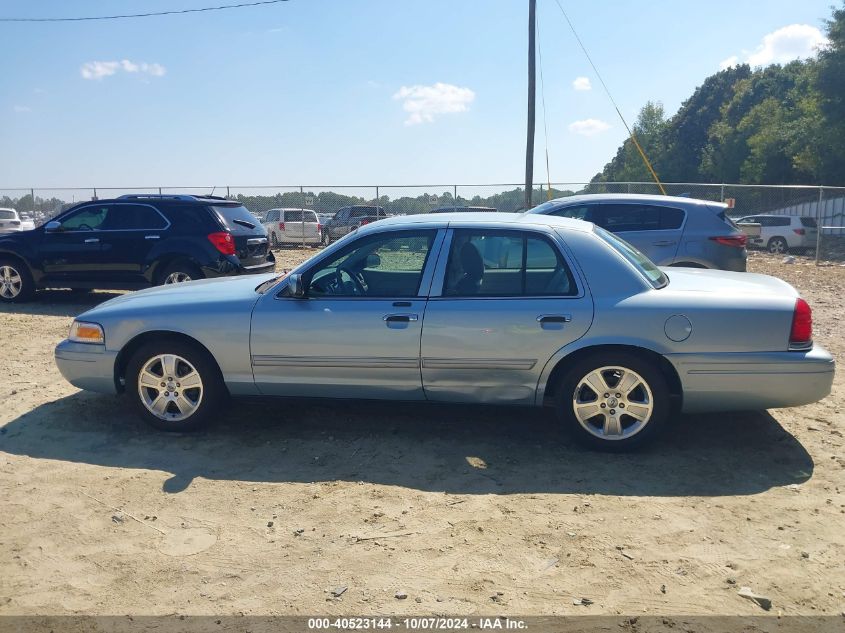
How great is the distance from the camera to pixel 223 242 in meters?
10.4

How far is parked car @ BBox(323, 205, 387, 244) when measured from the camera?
24.5 m

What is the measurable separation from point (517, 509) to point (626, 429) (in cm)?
111

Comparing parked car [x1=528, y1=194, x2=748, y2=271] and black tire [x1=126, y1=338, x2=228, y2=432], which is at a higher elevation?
parked car [x1=528, y1=194, x2=748, y2=271]

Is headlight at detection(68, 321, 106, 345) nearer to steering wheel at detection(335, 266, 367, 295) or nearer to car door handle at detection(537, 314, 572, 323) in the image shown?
steering wheel at detection(335, 266, 367, 295)

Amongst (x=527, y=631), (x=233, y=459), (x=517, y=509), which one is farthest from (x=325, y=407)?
(x=527, y=631)

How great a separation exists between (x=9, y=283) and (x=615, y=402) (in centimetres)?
996

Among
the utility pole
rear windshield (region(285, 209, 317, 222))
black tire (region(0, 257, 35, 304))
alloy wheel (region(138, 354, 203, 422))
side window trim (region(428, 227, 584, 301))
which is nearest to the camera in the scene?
side window trim (region(428, 227, 584, 301))

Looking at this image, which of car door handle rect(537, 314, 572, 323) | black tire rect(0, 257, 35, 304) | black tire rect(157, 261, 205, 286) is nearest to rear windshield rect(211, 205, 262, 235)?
black tire rect(157, 261, 205, 286)

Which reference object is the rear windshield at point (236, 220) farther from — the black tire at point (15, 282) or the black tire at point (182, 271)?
the black tire at point (15, 282)

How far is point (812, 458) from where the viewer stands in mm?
4703

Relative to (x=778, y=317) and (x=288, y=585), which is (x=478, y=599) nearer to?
(x=288, y=585)

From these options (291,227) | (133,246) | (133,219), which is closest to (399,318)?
(133,246)

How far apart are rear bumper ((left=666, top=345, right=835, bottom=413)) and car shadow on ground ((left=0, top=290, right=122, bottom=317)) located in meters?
8.73

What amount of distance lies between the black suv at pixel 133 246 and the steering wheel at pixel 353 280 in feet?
18.7
